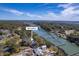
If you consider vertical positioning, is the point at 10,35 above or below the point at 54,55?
above

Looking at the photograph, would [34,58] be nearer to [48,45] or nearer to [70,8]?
[48,45]

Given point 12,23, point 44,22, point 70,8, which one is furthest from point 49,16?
point 12,23

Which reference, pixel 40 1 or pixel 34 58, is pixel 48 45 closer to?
pixel 34 58

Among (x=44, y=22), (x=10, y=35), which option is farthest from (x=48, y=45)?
(x=10, y=35)

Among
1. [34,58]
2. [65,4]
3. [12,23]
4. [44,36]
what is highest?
[65,4]

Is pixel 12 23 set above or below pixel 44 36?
above

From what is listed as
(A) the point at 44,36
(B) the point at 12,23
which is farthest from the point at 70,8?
(B) the point at 12,23

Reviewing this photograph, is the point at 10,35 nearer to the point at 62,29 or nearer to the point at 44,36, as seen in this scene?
the point at 44,36
